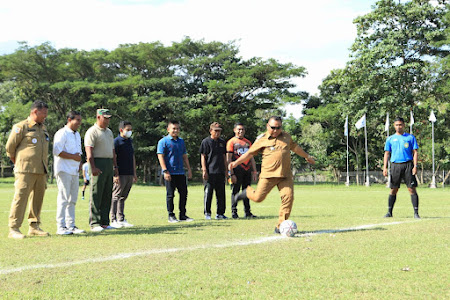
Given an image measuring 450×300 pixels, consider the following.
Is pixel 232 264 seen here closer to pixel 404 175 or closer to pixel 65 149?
pixel 65 149

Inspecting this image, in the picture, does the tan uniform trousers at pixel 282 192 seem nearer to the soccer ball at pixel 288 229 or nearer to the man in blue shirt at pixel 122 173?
the soccer ball at pixel 288 229

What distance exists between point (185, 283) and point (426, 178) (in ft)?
198

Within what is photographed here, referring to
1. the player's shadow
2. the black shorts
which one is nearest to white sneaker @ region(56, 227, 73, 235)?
the player's shadow

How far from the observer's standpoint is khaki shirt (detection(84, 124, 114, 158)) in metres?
9.64

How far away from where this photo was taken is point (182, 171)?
11.4m

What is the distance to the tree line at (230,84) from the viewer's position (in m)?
42.4

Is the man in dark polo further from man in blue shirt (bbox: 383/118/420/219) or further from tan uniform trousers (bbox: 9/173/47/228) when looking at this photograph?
man in blue shirt (bbox: 383/118/420/219)

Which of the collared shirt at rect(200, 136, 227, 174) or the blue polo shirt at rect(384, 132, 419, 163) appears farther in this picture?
the collared shirt at rect(200, 136, 227, 174)

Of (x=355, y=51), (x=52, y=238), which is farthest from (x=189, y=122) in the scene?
(x=52, y=238)

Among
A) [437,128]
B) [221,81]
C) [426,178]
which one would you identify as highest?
[221,81]

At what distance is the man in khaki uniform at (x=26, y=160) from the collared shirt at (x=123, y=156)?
2.14 m

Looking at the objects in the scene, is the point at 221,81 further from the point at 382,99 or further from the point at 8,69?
the point at 8,69

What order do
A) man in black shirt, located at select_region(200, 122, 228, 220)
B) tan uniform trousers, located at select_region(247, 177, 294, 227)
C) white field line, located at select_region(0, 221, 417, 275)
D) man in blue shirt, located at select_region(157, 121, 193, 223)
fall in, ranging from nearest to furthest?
white field line, located at select_region(0, 221, 417, 275)
tan uniform trousers, located at select_region(247, 177, 294, 227)
man in blue shirt, located at select_region(157, 121, 193, 223)
man in black shirt, located at select_region(200, 122, 228, 220)

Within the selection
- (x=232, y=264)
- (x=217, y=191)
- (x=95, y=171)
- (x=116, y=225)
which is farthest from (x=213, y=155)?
(x=232, y=264)
